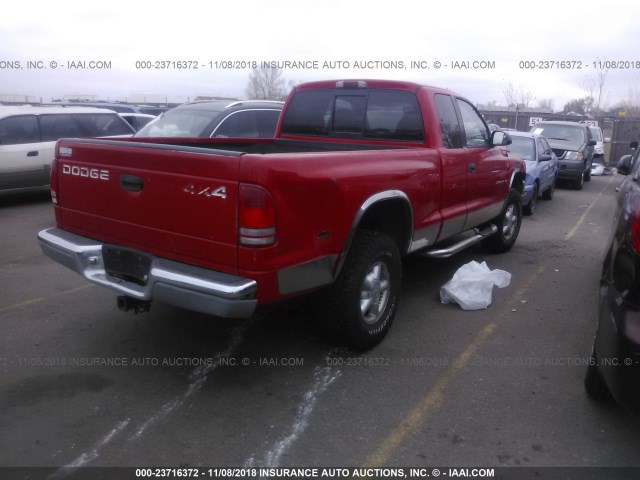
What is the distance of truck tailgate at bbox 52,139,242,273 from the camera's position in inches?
120

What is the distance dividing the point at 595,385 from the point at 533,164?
7.73 meters

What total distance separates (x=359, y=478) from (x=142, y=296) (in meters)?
1.61

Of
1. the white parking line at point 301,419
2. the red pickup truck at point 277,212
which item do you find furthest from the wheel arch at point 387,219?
the white parking line at point 301,419

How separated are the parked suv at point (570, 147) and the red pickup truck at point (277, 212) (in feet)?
34.2

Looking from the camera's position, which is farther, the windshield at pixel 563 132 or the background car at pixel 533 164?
the windshield at pixel 563 132

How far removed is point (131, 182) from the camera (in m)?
3.42

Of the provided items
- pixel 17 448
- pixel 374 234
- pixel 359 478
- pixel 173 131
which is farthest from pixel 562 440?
pixel 173 131

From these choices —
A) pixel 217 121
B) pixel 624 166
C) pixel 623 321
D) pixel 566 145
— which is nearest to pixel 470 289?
pixel 623 321

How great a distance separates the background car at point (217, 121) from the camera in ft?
28.1

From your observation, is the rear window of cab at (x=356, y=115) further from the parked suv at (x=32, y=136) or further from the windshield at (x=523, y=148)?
the windshield at (x=523, y=148)

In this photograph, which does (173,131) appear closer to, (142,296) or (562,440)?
(142,296)

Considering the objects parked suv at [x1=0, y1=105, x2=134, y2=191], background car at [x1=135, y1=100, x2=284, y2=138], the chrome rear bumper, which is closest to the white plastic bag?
the chrome rear bumper

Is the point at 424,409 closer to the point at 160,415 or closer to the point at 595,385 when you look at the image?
the point at 595,385

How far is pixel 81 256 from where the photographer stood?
3604 mm
